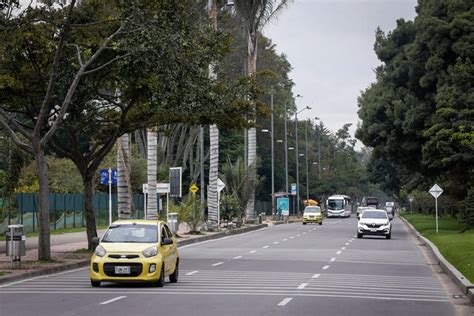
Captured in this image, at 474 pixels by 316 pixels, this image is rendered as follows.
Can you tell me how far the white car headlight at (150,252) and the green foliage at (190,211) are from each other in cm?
3046

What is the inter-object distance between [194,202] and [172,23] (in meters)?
26.3

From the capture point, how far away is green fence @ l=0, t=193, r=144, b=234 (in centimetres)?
4953

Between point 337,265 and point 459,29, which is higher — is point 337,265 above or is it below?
below

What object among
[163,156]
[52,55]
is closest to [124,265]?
[52,55]

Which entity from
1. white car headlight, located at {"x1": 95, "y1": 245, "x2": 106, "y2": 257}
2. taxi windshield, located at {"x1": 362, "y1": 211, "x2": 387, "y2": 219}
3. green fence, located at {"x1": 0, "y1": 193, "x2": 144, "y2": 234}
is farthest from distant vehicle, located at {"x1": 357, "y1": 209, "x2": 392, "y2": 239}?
white car headlight, located at {"x1": 95, "y1": 245, "x2": 106, "y2": 257}

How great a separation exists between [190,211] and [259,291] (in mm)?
32548

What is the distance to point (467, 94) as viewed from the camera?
49.9 m

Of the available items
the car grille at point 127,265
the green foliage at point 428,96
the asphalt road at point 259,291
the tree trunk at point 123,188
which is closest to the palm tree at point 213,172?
the green foliage at point 428,96

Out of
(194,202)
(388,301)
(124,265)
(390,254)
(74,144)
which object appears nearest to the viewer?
(388,301)

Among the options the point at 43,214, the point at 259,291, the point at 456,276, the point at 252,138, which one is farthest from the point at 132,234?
the point at 252,138

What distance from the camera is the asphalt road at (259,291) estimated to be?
55.5 feet

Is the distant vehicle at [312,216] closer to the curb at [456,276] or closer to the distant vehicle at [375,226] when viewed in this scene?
the distant vehicle at [375,226]

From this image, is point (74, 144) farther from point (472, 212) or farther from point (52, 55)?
point (472, 212)

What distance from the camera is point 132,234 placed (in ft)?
74.4
